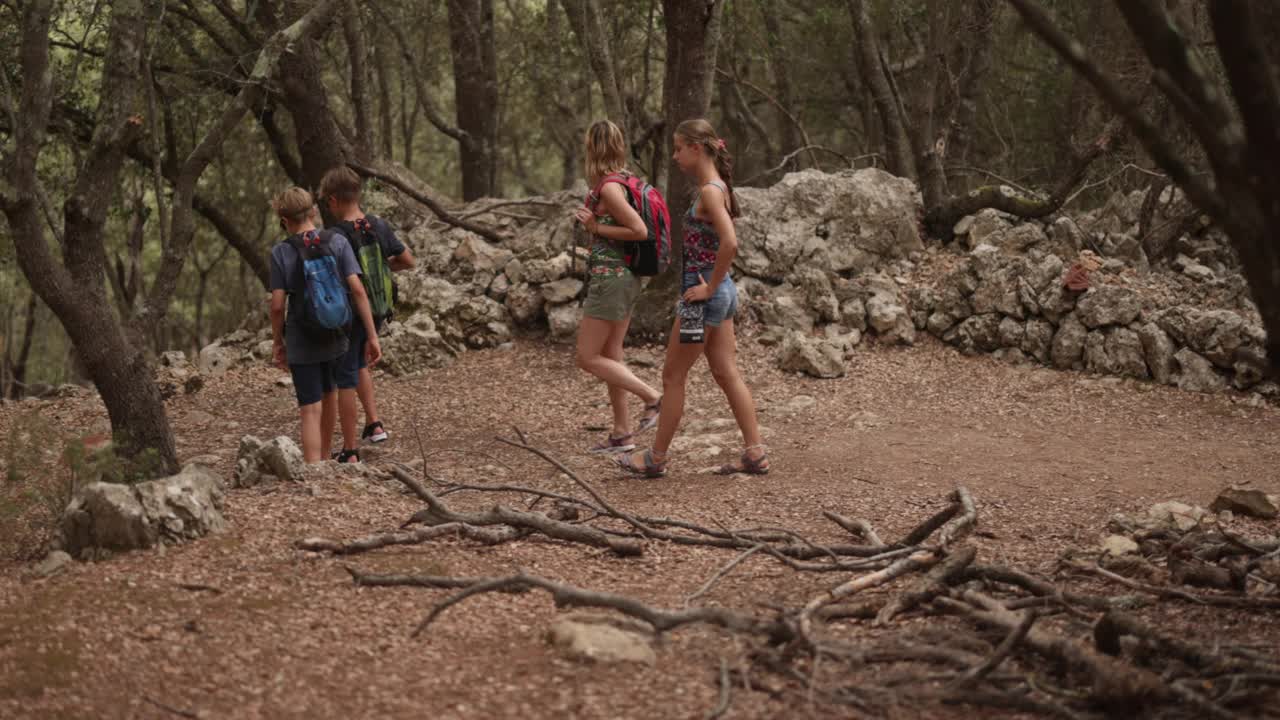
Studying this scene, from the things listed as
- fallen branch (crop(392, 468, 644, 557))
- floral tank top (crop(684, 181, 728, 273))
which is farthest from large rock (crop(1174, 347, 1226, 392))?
fallen branch (crop(392, 468, 644, 557))

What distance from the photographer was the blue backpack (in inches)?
236

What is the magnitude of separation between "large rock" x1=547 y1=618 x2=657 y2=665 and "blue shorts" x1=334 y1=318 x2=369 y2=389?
11.2ft

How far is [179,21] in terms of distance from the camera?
38.3 feet

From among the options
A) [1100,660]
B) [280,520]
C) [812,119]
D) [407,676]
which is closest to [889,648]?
[1100,660]

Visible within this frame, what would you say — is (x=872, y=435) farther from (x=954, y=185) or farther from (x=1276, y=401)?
(x=954, y=185)

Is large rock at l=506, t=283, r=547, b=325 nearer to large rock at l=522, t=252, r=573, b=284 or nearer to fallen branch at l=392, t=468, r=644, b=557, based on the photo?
large rock at l=522, t=252, r=573, b=284

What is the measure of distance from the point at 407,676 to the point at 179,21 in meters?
10.4

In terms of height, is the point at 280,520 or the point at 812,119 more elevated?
the point at 812,119

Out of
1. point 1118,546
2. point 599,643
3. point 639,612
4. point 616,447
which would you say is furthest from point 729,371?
point 599,643

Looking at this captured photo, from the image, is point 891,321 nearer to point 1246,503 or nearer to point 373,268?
point 1246,503

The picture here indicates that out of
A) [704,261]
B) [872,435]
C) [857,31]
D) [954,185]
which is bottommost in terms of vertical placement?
[872,435]

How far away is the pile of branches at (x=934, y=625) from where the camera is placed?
304 centimetres

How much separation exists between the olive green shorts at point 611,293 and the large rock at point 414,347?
12.5 ft

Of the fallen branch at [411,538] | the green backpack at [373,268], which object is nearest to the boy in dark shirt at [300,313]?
the green backpack at [373,268]
